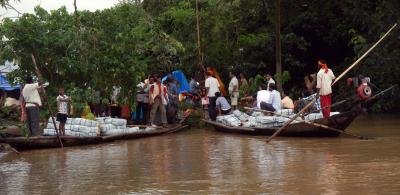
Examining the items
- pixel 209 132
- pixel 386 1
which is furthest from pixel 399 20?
pixel 209 132

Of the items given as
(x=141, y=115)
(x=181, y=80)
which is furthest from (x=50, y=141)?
(x=181, y=80)

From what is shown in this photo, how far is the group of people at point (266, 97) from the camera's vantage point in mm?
13984

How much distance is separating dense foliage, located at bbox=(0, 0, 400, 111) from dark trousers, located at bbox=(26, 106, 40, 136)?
2.52 meters

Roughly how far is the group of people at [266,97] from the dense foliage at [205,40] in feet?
5.08

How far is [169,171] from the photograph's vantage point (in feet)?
31.8

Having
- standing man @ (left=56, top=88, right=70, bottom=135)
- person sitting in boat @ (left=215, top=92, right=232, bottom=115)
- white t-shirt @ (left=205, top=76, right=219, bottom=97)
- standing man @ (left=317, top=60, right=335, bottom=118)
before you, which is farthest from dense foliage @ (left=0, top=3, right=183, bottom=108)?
standing man @ (left=317, top=60, right=335, bottom=118)

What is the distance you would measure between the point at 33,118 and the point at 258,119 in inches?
201

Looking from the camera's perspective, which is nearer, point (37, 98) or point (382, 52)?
point (37, 98)

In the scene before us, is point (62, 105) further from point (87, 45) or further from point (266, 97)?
point (266, 97)

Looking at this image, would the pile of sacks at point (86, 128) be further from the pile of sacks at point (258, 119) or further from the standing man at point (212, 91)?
the standing man at point (212, 91)

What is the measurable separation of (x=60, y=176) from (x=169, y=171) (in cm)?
163

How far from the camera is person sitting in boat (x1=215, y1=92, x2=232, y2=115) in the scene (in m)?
17.6

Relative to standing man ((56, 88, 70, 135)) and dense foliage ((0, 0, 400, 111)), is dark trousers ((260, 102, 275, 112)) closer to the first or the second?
dense foliage ((0, 0, 400, 111))

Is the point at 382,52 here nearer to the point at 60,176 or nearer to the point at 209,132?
the point at 209,132
